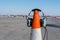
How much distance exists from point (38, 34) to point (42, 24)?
0.75 feet

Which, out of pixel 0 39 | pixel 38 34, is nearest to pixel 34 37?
pixel 38 34

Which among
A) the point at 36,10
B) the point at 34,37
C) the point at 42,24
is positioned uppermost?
the point at 36,10

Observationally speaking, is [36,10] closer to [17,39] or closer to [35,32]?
[35,32]

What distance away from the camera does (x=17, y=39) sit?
1060 cm

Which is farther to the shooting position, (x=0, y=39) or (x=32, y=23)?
(x=0, y=39)

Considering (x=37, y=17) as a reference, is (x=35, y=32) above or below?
below

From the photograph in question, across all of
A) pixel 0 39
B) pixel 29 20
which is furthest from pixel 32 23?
pixel 0 39

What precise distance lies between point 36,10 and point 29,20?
0.25m

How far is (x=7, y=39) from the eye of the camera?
1048 cm

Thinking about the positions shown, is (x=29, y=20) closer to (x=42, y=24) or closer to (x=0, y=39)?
(x=42, y=24)

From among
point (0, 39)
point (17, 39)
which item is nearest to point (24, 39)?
point (17, 39)

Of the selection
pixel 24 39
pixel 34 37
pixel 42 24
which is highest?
pixel 42 24

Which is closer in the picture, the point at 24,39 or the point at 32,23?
the point at 32,23

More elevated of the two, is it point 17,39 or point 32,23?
point 32,23
